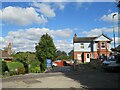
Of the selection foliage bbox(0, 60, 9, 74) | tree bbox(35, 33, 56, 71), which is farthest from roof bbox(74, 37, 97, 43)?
foliage bbox(0, 60, 9, 74)

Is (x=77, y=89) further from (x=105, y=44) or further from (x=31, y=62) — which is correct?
(x=105, y=44)

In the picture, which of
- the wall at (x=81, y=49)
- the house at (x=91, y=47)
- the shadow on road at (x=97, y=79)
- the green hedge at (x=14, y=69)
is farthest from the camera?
the wall at (x=81, y=49)

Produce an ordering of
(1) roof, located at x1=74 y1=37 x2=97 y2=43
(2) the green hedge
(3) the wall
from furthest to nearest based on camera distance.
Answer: (1) roof, located at x1=74 y1=37 x2=97 y2=43 → (3) the wall → (2) the green hedge

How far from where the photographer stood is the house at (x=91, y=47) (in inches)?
2173

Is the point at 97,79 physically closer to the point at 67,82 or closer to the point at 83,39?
the point at 67,82

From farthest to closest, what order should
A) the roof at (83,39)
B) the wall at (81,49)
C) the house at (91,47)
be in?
the roof at (83,39) → the wall at (81,49) → the house at (91,47)

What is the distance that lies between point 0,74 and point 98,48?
97.3 ft

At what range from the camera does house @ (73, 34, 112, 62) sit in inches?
2173

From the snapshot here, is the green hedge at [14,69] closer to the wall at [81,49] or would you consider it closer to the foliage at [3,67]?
the foliage at [3,67]

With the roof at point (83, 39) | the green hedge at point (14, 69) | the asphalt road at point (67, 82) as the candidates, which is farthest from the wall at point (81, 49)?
the asphalt road at point (67, 82)

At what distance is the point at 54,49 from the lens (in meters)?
53.2

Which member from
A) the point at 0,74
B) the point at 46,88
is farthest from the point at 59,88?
the point at 0,74

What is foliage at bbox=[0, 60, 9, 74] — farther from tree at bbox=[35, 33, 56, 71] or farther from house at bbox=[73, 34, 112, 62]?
house at bbox=[73, 34, 112, 62]

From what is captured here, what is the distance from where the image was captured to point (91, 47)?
57.7 meters
